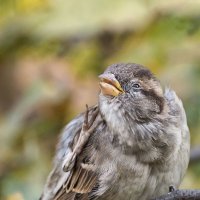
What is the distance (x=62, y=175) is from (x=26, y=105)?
4.66 feet

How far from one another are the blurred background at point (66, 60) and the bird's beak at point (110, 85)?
2.92 ft

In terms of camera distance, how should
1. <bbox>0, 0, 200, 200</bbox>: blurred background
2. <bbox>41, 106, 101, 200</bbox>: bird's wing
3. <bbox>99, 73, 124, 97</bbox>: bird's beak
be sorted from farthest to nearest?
<bbox>0, 0, 200, 200</bbox>: blurred background
<bbox>41, 106, 101, 200</bbox>: bird's wing
<bbox>99, 73, 124, 97</bbox>: bird's beak

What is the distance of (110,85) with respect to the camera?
4266mm

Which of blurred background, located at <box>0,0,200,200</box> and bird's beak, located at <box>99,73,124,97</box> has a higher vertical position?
blurred background, located at <box>0,0,200,200</box>

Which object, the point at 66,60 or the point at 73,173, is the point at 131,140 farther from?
the point at 66,60

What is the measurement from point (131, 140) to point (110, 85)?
22 cm

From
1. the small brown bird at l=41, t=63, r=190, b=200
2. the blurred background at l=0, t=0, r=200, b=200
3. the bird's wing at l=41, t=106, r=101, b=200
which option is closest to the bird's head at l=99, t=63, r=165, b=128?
the small brown bird at l=41, t=63, r=190, b=200

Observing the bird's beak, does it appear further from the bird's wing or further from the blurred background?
the blurred background

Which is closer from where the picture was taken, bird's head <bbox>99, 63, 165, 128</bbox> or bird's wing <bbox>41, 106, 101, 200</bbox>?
bird's head <bbox>99, 63, 165, 128</bbox>

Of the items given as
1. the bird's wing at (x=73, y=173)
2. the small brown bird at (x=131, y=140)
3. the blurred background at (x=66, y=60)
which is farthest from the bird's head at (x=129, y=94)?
the blurred background at (x=66, y=60)

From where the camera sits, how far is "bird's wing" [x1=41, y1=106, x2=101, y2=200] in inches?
175

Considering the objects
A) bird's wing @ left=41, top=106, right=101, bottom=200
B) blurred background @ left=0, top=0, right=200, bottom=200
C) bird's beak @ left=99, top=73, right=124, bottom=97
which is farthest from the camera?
blurred background @ left=0, top=0, right=200, bottom=200

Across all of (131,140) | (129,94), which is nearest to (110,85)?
(129,94)

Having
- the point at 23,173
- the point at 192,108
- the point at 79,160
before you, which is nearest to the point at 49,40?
the point at 23,173
